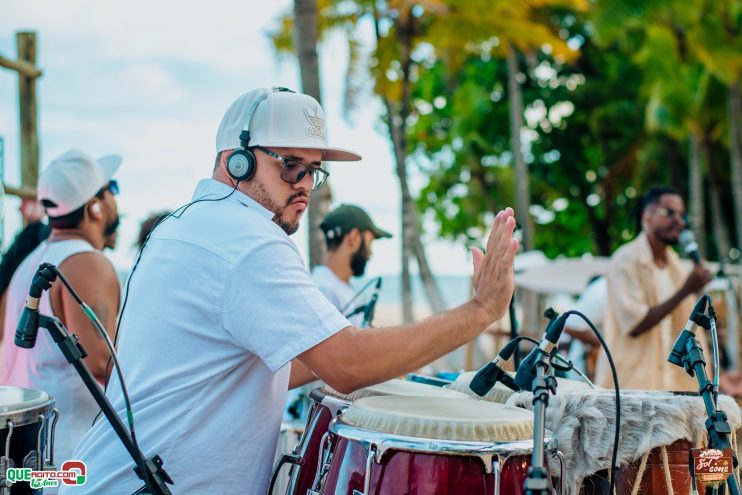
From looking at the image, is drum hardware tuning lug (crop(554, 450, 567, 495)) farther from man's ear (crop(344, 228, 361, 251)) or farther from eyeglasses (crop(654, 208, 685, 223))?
eyeglasses (crop(654, 208, 685, 223))

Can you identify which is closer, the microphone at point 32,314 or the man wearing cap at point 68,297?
the microphone at point 32,314

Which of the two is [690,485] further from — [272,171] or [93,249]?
[93,249]

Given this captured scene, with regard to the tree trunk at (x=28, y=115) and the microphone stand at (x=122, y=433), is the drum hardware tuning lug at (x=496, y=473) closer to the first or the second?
the microphone stand at (x=122, y=433)

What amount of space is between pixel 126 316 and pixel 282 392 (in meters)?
0.56

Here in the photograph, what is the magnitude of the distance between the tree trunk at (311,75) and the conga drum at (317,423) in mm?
4592

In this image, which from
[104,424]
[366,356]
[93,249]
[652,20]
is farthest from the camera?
[652,20]

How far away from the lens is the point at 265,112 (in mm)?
2830

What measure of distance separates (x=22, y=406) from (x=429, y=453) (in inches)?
56.4

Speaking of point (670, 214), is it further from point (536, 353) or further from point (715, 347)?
point (536, 353)

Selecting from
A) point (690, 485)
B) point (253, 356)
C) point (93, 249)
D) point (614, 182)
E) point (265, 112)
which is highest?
point (614, 182)

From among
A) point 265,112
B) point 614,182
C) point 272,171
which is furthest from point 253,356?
point 614,182

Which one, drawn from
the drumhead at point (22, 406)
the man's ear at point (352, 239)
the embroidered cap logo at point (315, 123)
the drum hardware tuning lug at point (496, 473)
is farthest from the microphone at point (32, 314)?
the man's ear at point (352, 239)

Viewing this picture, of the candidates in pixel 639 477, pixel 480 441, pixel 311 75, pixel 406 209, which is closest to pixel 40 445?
pixel 480 441

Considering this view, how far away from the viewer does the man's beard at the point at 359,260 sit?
6098 millimetres
